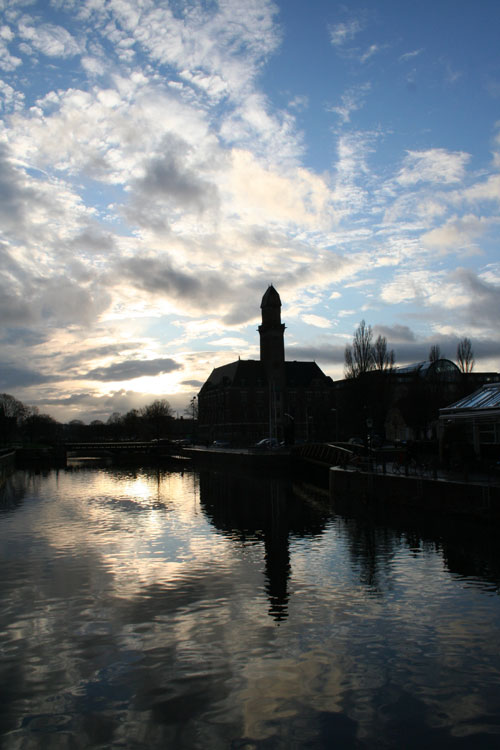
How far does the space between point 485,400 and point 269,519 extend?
48.9ft

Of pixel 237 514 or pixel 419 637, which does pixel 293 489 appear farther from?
pixel 419 637

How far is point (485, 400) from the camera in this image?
117ft

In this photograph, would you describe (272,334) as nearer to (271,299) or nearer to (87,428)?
(271,299)

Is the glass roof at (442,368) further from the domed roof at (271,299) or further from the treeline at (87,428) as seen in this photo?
the treeline at (87,428)

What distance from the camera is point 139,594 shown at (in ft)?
54.5

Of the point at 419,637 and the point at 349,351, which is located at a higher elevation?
the point at 349,351

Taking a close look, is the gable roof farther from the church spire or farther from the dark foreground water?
the dark foreground water

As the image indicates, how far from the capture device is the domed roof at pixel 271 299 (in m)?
125

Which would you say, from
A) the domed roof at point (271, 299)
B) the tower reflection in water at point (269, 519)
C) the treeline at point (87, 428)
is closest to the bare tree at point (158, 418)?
the treeline at point (87, 428)

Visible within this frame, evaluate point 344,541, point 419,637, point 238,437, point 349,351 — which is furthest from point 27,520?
point 238,437

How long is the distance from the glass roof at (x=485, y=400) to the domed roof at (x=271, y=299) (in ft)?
290

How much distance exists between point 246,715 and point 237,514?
24147mm

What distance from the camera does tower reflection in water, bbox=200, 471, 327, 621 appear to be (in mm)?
18250

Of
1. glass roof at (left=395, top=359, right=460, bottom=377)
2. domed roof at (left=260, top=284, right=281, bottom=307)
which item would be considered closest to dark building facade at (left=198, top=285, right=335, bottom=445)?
domed roof at (left=260, top=284, right=281, bottom=307)
